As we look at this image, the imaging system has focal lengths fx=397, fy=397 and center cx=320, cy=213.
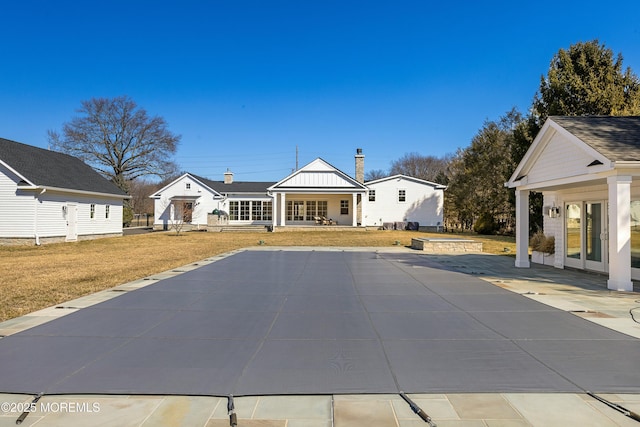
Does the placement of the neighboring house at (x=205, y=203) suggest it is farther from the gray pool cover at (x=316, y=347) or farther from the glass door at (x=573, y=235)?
the gray pool cover at (x=316, y=347)

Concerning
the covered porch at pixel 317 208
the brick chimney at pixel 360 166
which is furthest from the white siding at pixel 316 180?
the brick chimney at pixel 360 166

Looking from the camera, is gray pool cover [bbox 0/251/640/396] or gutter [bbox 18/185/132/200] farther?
gutter [bbox 18/185/132/200]

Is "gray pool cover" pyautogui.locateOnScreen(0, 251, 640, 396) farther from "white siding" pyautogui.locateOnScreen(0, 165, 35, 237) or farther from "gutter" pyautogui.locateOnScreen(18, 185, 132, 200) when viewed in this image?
"white siding" pyautogui.locateOnScreen(0, 165, 35, 237)

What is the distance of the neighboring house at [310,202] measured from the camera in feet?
103

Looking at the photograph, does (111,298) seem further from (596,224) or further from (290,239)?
(290,239)

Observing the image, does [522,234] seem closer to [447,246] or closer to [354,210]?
[447,246]

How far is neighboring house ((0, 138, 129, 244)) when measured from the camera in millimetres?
20578

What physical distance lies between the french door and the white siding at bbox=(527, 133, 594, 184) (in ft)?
4.80

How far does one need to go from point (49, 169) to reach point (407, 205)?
2551 centimetres

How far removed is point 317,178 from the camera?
103 ft

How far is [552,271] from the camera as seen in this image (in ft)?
38.5

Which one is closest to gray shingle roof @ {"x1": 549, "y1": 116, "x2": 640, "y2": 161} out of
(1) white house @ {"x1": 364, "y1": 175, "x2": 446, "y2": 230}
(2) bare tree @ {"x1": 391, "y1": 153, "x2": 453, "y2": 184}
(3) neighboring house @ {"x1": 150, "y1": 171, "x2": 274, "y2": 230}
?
(1) white house @ {"x1": 364, "y1": 175, "x2": 446, "y2": 230}

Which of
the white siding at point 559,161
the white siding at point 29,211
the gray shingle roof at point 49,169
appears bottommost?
the white siding at point 29,211

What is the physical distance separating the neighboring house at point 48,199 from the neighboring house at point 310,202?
7086mm
